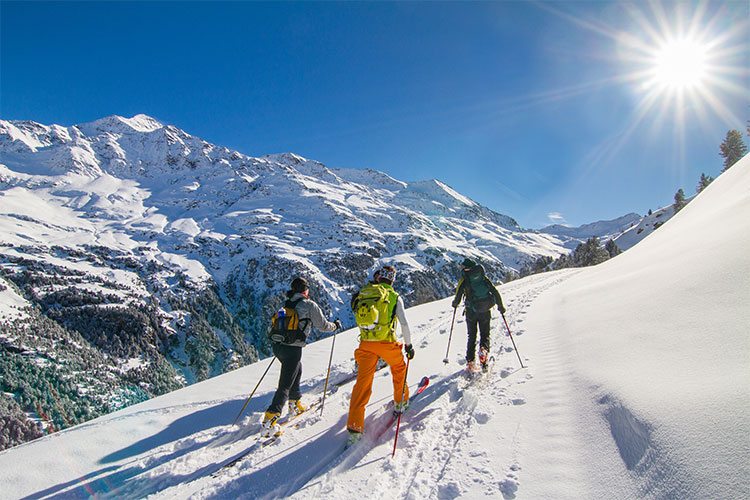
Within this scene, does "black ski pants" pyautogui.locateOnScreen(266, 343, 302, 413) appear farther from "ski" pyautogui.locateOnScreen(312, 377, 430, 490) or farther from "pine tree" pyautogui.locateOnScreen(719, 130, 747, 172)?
"pine tree" pyautogui.locateOnScreen(719, 130, 747, 172)

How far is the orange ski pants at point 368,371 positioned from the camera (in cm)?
473

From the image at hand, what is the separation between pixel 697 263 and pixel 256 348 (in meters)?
162

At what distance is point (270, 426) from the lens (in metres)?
5.17

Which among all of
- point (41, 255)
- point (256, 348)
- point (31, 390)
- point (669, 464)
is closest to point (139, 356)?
point (31, 390)

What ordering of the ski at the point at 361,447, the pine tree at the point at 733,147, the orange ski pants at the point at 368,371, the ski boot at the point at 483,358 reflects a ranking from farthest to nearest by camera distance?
the pine tree at the point at 733,147, the ski boot at the point at 483,358, the orange ski pants at the point at 368,371, the ski at the point at 361,447

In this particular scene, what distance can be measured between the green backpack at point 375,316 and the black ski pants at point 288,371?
1.65m

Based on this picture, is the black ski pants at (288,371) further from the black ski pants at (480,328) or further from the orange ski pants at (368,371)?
the black ski pants at (480,328)

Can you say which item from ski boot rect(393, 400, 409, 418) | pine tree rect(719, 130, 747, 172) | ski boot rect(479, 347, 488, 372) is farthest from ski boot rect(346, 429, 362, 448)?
pine tree rect(719, 130, 747, 172)

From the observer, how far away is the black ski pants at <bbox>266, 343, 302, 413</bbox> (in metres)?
5.68

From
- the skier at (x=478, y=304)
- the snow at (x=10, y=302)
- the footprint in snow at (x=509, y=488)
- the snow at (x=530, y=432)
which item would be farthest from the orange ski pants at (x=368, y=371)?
the snow at (x=10, y=302)

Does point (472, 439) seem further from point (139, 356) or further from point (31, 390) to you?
point (139, 356)

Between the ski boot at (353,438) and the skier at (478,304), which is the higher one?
the skier at (478,304)

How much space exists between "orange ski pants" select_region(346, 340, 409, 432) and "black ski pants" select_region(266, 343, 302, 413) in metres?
1.39

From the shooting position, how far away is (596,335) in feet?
21.8
